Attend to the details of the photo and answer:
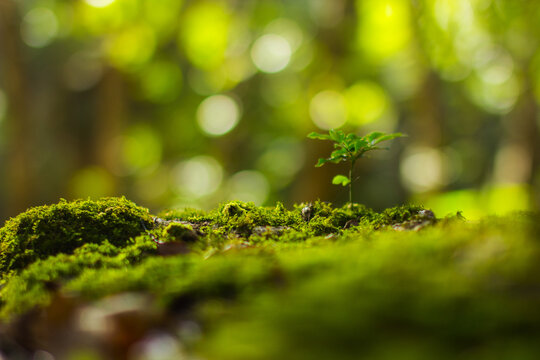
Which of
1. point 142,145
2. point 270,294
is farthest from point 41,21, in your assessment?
point 270,294

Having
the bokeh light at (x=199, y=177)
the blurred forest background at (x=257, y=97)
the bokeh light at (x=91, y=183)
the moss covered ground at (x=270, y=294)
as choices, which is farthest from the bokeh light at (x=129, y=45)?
the moss covered ground at (x=270, y=294)

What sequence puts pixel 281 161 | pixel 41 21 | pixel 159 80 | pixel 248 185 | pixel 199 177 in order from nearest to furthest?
pixel 159 80, pixel 41 21, pixel 248 185, pixel 281 161, pixel 199 177

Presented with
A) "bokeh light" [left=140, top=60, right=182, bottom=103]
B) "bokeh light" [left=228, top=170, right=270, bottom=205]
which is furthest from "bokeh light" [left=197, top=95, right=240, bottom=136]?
"bokeh light" [left=228, top=170, right=270, bottom=205]

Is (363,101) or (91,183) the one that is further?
(363,101)

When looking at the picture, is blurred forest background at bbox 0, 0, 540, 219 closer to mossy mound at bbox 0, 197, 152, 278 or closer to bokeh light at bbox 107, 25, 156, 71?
bokeh light at bbox 107, 25, 156, 71

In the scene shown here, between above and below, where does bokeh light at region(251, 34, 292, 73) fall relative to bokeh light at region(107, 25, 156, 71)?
above

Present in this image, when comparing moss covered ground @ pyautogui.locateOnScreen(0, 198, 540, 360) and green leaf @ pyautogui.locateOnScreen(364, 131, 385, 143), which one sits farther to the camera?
green leaf @ pyautogui.locateOnScreen(364, 131, 385, 143)

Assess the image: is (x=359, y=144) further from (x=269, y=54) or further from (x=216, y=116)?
(x=269, y=54)
